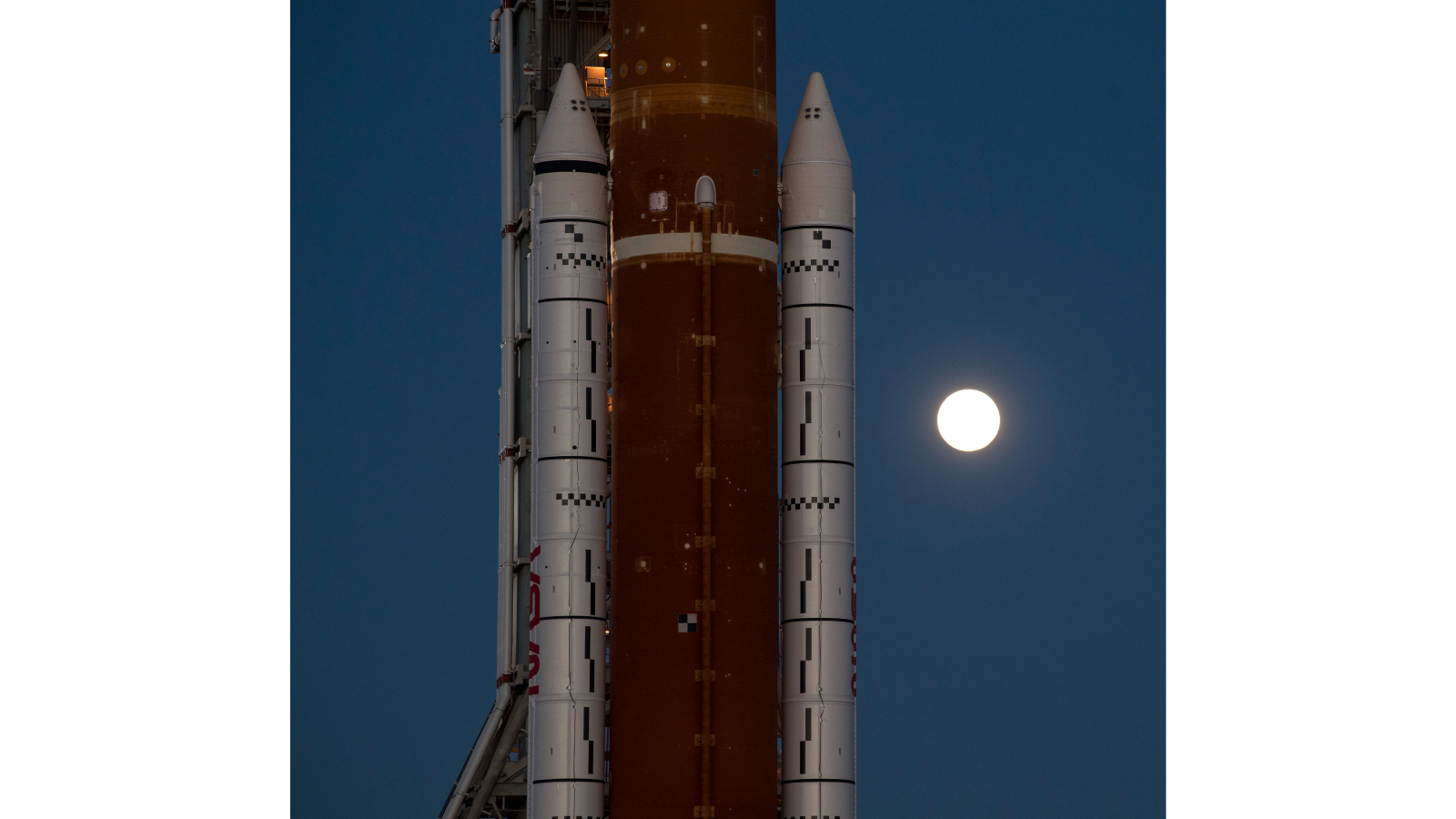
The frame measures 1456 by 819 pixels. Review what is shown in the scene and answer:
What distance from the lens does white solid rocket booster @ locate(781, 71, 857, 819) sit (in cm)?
2764

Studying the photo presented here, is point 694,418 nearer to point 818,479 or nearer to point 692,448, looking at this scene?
point 692,448

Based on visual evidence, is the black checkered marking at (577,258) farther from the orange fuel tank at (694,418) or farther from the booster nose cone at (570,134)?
the booster nose cone at (570,134)

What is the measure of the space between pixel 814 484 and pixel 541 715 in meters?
5.35

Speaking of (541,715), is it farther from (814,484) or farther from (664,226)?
(664,226)

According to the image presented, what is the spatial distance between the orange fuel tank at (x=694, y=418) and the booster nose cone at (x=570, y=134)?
1.44 ft

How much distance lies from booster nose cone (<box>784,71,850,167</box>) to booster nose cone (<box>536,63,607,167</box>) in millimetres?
3065

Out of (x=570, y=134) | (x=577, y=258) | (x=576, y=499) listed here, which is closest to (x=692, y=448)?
(x=576, y=499)

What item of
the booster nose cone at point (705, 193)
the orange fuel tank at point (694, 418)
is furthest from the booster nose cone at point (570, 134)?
the booster nose cone at point (705, 193)

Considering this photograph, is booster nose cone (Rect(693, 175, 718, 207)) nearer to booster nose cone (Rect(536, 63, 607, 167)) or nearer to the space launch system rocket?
the space launch system rocket

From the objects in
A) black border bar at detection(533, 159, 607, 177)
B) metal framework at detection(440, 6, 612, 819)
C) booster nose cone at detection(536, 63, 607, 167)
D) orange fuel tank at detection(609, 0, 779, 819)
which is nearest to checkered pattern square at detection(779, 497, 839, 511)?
orange fuel tank at detection(609, 0, 779, 819)

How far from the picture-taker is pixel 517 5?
3766cm

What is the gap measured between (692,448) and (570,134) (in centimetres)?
549

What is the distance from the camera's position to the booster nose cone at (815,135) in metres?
29.3
